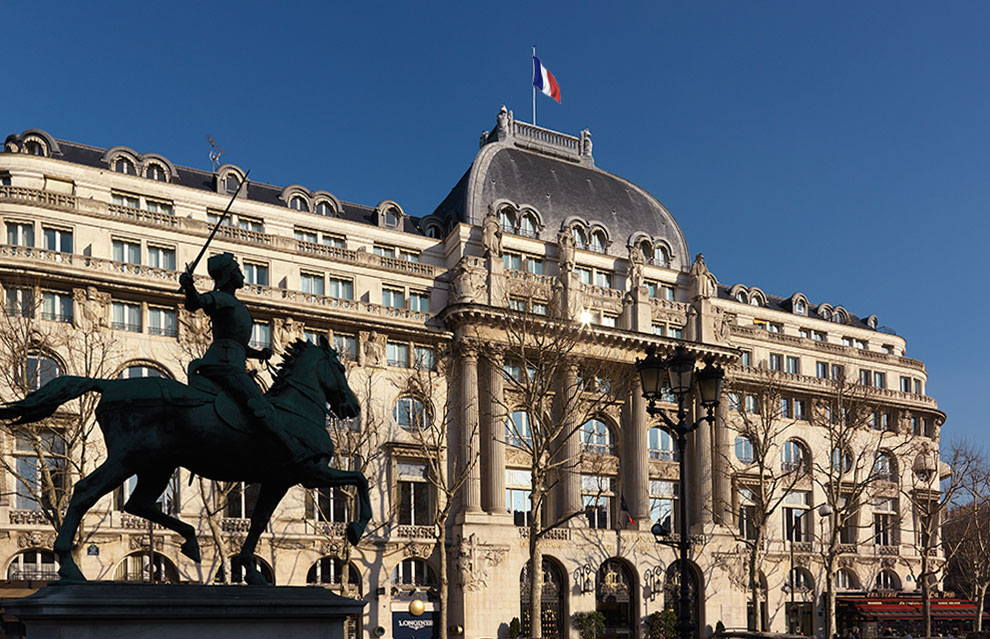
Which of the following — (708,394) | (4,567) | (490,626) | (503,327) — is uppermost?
(503,327)

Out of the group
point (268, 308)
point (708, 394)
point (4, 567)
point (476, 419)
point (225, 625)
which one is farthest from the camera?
point (476, 419)

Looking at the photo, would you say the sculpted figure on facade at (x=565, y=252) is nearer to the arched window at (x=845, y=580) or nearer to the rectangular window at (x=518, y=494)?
the rectangular window at (x=518, y=494)

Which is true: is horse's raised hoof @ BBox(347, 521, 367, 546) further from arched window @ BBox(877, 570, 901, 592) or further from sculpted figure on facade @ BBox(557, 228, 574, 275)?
arched window @ BBox(877, 570, 901, 592)

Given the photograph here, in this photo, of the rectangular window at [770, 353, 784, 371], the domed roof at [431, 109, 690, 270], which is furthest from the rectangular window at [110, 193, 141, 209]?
the rectangular window at [770, 353, 784, 371]

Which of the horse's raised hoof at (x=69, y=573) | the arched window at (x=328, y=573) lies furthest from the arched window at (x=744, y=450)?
the horse's raised hoof at (x=69, y=573)

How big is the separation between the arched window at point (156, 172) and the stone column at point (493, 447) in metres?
19.3

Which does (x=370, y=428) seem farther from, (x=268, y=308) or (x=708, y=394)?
(x=708, y=394)

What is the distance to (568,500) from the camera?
175ft

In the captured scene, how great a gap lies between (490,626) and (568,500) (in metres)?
8.24

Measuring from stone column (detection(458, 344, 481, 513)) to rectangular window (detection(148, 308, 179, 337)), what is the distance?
14.7m

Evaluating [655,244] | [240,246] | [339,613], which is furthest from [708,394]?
[655,244]

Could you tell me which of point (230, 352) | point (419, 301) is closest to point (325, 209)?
point (419, 301)

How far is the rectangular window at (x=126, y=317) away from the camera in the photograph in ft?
148

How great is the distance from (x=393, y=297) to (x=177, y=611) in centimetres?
4241
